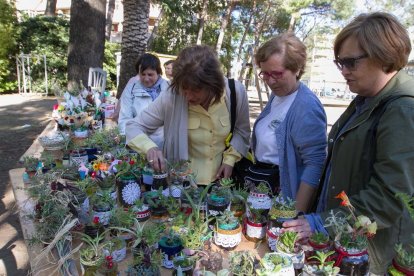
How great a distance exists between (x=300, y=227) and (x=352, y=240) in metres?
0.20

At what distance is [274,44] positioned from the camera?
1864 millimetres

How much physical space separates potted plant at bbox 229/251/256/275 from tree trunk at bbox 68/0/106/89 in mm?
5531

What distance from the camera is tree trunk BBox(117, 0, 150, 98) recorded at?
20.3 feet

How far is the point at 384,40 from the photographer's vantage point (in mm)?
1344

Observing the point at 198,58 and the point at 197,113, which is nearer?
the point at 198,58

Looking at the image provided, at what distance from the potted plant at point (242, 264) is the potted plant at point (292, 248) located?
117mm

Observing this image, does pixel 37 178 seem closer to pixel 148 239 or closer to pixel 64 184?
pixel 64 184

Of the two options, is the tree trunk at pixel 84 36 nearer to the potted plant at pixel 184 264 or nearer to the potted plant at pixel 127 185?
the potted plant at pixel 127 185

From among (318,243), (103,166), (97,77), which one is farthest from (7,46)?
(318,243)

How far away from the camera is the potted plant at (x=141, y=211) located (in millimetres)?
1638

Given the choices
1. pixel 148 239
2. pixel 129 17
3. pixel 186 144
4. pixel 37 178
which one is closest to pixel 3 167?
pixel 129 17

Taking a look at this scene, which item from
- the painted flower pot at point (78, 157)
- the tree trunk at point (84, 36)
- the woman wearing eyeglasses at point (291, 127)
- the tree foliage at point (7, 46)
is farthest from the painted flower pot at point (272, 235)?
the tree foliage at point (7, 46)

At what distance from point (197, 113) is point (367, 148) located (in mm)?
1055

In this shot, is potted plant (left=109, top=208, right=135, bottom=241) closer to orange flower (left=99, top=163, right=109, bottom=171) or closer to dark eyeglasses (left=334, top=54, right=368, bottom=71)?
orange flower (left=99, top=163, right=109, bottom=171)
